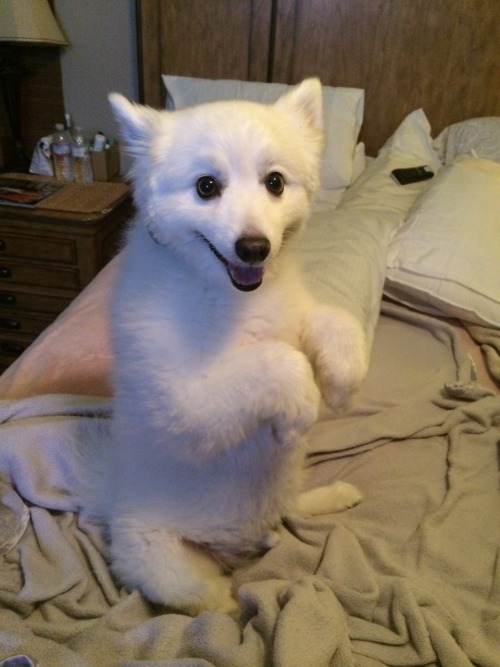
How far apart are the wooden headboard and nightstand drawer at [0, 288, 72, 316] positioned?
1.23 meters

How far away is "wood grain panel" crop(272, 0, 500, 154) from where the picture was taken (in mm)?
2369

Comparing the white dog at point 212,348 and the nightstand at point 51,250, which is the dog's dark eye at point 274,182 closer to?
the white dog at point 212,348

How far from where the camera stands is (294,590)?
0.89m

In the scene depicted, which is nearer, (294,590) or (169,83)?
(294,590)

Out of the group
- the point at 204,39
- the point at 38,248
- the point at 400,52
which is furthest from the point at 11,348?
the point at 400,52

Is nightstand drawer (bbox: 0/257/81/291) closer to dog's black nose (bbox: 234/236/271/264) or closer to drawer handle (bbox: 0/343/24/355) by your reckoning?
drawer handle (bbox: 0/343/24/355)

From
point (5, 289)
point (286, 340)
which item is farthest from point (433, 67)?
point (5, 289)

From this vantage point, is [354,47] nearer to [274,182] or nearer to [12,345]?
[274,182]

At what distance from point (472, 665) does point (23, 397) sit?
1.18 meters

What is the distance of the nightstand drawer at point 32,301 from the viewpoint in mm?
2473

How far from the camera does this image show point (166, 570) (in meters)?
0.98

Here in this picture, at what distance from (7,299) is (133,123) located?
1.79 m

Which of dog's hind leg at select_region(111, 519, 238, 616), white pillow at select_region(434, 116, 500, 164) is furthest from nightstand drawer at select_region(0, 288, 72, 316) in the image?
white pillow at select_region(434, 116, 500, 164)

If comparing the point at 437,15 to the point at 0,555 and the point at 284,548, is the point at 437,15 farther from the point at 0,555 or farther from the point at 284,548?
the point at 0,555
